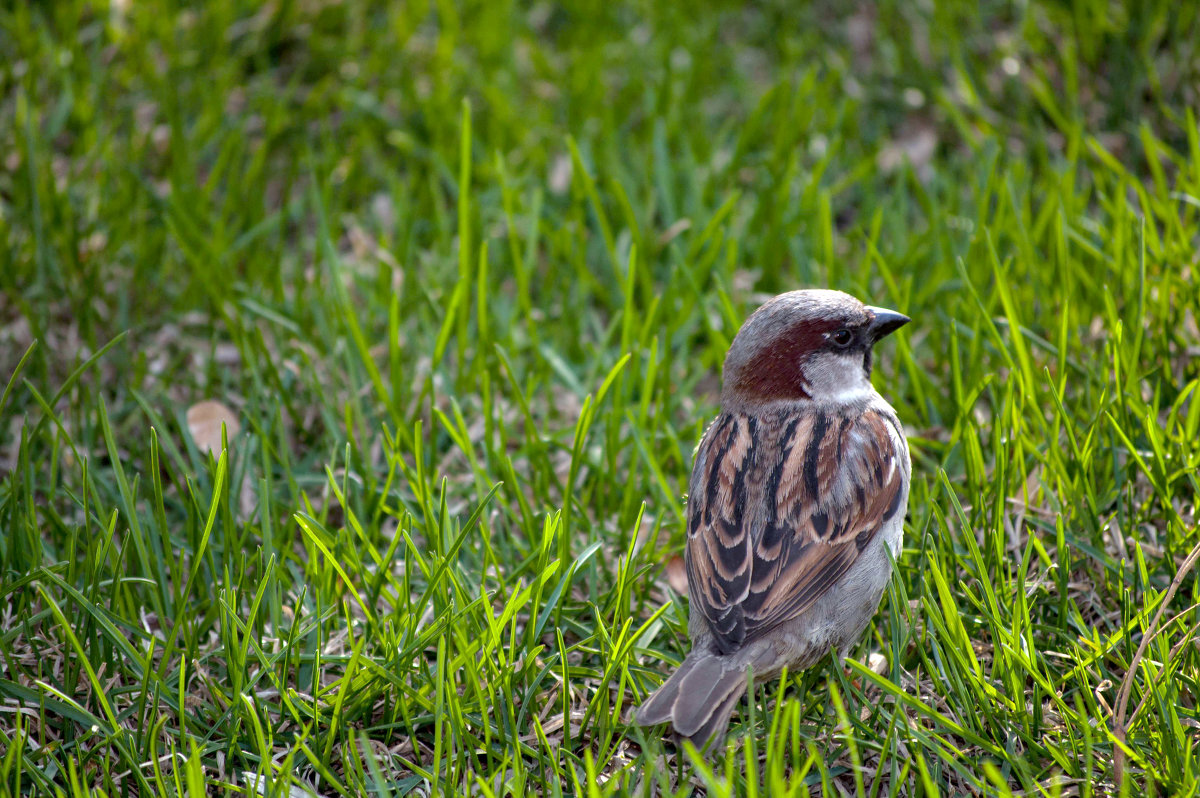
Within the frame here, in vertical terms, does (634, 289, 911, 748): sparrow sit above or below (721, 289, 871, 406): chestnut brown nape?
below

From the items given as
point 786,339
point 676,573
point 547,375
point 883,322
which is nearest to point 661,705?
point 676,573

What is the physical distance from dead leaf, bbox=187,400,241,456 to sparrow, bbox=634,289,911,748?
75.8 inches

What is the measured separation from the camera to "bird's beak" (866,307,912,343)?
364cm

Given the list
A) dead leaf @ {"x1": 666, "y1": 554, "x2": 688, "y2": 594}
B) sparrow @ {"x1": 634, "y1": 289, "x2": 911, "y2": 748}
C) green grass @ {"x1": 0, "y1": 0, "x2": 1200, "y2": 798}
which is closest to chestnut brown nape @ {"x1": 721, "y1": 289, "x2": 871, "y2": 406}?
sparrow @ {"x1": 634, "y1": 289, "x2": 911, "y2": 748}

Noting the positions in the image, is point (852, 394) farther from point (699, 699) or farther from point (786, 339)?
point (699, 699)

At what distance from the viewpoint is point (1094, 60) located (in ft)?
18.7

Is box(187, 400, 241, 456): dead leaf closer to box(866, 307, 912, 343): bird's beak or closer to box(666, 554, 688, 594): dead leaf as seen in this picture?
box(666, 554, 688, 594): dead leaf

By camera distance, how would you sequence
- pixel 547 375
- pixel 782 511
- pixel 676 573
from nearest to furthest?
1. pixel 782 511
2. pixel 676 573
3. pixel 547 375

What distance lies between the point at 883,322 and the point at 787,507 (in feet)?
2.51

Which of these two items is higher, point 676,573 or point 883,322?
point 883,322

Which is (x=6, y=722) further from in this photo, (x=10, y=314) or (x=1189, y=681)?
(x=1189, y=681)

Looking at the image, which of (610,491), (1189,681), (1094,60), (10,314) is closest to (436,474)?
(610,491)

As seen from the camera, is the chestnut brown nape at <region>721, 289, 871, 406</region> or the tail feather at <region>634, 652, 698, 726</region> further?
the chestnut brown nape at <region>721, 289, 871, 406</region>

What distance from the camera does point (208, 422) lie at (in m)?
4.38
